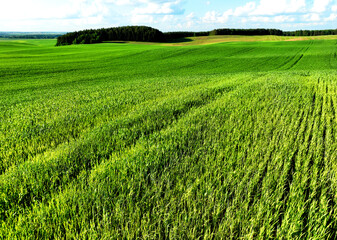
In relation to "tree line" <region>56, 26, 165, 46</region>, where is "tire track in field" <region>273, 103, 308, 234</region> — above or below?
below

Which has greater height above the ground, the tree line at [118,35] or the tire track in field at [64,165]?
the tree line at [118,35]

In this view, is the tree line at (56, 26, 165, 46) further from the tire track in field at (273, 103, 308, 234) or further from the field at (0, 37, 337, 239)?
the tire track in field at (273, 103, 308, 234)

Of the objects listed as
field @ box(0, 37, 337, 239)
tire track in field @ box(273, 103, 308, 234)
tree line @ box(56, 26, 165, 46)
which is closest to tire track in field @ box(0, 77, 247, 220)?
field @ box(0, 37, 337, 239)

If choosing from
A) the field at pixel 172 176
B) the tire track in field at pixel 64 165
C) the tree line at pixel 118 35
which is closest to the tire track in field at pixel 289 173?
the field at pixel 172 176

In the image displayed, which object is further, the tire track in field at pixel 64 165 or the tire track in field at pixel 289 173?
the tire track in field at pixel 64 165

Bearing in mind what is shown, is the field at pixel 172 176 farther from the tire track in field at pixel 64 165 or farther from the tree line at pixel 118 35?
the tree line at pixel 118 35

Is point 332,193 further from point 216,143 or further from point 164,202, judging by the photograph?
point 164,202

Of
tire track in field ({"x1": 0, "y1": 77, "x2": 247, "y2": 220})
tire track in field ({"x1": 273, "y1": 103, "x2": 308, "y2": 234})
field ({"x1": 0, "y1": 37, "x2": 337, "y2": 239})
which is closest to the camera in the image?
field ({"x1": 0, "y1": 37, "x2": 337, "y2": 239})

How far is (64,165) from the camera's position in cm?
427

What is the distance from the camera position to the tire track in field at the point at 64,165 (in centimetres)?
347

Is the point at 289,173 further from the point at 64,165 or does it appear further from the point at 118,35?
the point at 118,35

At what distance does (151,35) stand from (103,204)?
97370 mm

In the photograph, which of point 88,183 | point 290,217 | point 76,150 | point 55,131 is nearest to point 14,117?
point 55,131

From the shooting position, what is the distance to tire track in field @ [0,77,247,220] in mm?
3475
